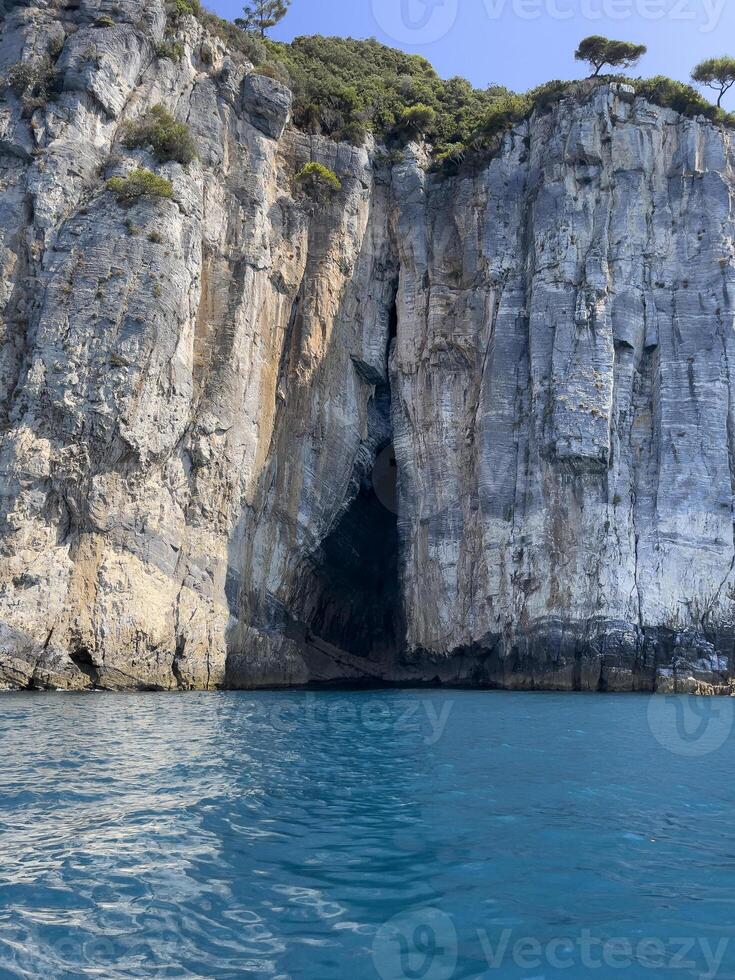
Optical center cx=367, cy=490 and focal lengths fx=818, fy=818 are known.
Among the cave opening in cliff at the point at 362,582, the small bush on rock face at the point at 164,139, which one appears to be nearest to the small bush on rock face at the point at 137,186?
the small bush on rock face at the point at 164,139

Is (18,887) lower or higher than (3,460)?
lower

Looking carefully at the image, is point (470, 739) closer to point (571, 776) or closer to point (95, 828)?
point (571, 776)

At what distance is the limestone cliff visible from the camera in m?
25.6

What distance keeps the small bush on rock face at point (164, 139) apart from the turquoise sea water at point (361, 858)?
2275cm

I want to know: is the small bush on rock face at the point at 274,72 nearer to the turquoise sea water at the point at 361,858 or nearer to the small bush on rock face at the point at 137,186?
the small bush on rock face at the point at 137,186

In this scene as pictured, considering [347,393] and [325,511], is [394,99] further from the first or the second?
[325,511]

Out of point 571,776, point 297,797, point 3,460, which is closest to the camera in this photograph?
point 297,797

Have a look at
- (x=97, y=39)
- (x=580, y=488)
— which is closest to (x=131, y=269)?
(x=97, y=39)

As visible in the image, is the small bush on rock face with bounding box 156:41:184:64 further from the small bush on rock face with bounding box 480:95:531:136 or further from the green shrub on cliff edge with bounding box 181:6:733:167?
the small bush on rock face with bounding box 480:95:531:136

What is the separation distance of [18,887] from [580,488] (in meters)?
25.7

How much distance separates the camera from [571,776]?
10.5 m

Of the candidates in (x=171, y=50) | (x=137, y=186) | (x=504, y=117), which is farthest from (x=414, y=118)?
(x=137, y=186)

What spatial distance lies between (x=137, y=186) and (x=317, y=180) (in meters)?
8.66

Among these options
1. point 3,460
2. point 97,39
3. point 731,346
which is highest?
point 97,39
